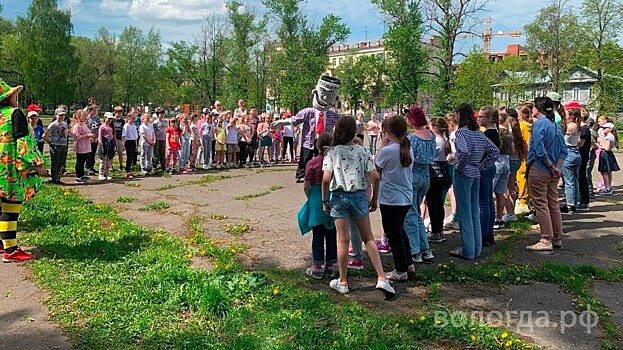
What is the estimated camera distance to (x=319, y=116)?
10.5 metres

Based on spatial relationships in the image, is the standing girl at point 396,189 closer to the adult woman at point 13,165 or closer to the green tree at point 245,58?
the adult woman at point 13,165

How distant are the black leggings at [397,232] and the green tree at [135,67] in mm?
74837

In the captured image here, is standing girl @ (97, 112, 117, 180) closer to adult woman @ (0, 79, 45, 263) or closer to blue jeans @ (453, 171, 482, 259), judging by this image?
adult woman @ (0, 79, 45, 263)

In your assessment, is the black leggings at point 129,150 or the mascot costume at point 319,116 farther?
the black leggings at point 129,150

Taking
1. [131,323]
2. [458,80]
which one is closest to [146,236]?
[131,323]

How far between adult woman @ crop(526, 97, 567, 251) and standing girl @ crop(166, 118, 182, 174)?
34.7 feet

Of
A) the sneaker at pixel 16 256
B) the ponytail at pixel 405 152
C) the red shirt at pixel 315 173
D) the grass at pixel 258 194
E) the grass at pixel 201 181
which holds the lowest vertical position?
the sneaker at pixel 16 256

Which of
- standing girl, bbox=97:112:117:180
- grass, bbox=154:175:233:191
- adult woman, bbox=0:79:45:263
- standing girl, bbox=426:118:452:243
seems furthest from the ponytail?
standing girl, bbox=97:112:117:180

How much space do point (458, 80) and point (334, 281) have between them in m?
47.5

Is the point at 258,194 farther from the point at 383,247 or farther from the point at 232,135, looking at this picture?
the point at 232,135

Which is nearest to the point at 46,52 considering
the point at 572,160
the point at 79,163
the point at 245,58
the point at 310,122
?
the point at 245,58

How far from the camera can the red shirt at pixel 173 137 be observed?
595 inches

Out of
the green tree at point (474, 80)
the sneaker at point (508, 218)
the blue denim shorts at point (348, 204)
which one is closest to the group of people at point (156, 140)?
the sneaker at point (508, 218)

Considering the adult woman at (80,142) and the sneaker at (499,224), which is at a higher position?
the adult woman at (80,142)
